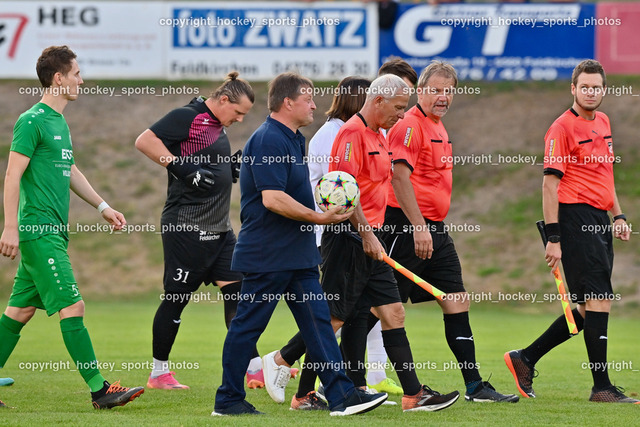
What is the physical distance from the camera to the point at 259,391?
8.05 metres

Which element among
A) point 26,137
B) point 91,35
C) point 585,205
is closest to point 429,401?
point 585,205

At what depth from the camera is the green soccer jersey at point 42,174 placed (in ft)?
21.9

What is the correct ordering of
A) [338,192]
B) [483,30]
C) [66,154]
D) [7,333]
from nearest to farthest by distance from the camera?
[338,192], [66,154], [7,333], [483,30]

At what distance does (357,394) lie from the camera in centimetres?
629

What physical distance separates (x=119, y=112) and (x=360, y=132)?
18.2m

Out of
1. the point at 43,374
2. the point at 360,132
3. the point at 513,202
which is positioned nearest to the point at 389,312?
the point at 360,132

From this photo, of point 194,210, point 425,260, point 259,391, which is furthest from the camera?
point 194,210

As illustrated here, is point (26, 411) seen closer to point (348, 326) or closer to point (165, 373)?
point (165, 373)

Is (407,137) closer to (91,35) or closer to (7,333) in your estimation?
(7,333)

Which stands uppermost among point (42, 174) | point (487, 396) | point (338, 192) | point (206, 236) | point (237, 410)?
point (42, 174)

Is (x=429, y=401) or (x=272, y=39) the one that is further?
(x=272, y=39)

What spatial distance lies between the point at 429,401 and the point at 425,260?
1203 mm

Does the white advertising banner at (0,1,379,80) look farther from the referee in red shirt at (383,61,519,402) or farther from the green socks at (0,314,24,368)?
the green socks at (0,314,24,368)

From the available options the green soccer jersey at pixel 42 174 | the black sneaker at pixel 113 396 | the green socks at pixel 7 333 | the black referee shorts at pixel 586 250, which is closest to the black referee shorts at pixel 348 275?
the black sneaker at pixel 113 396
